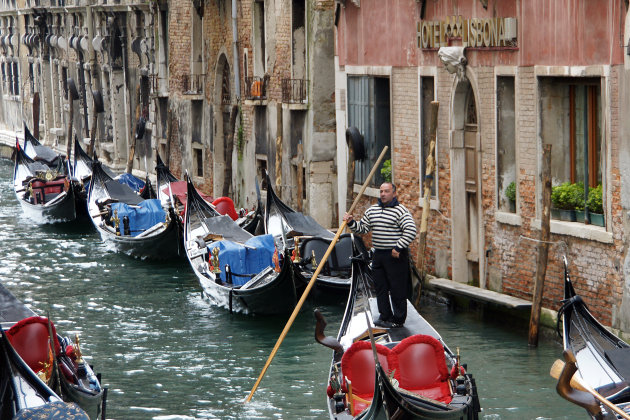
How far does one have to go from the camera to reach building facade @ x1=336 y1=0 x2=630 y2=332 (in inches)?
306

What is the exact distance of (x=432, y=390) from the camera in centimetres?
617

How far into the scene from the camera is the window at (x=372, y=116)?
11047 mm

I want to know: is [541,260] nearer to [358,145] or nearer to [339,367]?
[339,367]

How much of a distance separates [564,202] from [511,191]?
724 millimetres

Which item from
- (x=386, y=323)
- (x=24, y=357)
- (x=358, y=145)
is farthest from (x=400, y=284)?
(x=358, y=145)

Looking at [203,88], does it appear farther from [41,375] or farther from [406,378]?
[406,378]

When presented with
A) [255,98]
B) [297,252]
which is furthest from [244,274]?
[255,98]

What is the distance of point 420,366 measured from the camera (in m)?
6.20

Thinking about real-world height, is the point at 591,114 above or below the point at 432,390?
above

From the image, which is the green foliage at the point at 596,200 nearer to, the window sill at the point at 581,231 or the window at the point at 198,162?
the window sill at the point at 581,231

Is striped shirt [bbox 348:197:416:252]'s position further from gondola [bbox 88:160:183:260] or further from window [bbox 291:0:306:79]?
window [bbox 291:0:306:79]

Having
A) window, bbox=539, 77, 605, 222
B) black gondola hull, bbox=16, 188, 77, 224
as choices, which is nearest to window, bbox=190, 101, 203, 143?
black gondola hull, bbox=16, 188, 77, 224

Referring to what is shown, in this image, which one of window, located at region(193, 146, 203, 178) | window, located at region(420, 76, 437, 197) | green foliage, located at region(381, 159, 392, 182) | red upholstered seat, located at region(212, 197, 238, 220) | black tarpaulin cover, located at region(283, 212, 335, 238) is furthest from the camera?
window, located at region(193, 146, 203, 178)

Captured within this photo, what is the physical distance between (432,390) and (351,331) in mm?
1091
